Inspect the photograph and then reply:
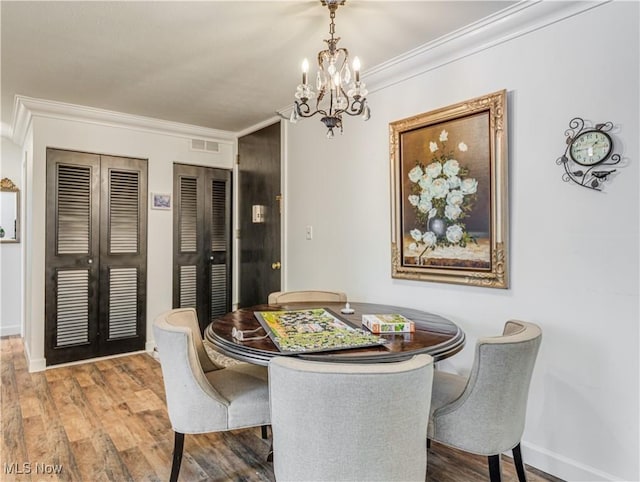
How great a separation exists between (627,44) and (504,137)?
0.62 m

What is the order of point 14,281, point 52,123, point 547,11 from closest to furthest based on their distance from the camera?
point 547,11, point 52,123, point 14,281

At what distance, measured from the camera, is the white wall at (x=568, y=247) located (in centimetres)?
178

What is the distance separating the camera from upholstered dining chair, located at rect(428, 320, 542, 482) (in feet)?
4.83

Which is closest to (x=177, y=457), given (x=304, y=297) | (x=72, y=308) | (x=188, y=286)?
(x=304, y=297)

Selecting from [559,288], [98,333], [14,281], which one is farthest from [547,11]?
[14,281]

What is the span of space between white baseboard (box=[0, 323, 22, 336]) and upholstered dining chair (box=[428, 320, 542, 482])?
5.32 meters

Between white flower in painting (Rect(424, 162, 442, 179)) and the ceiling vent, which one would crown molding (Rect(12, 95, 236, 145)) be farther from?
white flower in painting (Rect(424, 162, 442, 179))

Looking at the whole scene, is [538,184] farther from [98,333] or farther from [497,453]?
[98,333]

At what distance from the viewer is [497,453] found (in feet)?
5.13

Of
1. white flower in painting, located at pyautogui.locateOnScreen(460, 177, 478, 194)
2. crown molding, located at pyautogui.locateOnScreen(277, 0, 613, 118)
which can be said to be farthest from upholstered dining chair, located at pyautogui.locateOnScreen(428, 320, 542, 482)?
crown molding, located at pyautogui.locateOnScreen(277, 0, 613, 118)

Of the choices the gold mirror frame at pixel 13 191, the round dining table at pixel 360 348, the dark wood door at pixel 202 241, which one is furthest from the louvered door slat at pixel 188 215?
the round dining table at pixel 360 348

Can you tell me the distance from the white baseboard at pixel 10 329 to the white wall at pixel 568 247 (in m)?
5.01

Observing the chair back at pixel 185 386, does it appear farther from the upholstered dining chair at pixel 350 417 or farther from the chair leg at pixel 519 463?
the chair leg at pixel 519 463

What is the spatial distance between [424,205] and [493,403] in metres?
1.36
